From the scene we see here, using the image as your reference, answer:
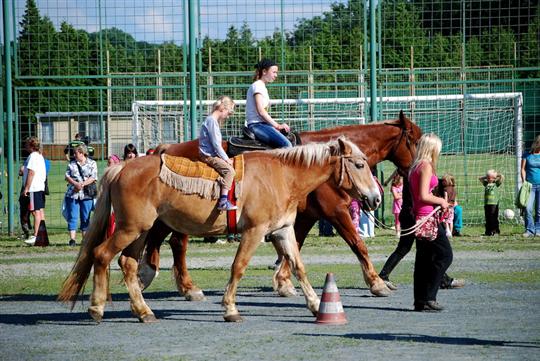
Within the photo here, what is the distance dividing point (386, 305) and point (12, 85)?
14.5 meters

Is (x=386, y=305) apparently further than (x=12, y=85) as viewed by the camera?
No

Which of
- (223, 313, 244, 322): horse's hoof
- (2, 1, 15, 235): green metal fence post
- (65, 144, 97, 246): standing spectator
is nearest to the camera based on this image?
(223, 313, 244, 322): horse's hoof

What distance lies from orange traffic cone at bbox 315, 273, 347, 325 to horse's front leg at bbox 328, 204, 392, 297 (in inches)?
88.9

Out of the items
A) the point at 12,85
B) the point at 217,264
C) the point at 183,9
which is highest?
the point at 183,9

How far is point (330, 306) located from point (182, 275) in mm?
2993

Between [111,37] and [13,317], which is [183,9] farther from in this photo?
[13,317]

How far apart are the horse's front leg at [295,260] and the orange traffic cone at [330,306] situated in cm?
37

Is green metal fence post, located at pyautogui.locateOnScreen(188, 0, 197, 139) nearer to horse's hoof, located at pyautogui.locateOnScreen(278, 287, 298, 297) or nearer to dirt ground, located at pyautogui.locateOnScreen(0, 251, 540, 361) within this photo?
dirt ground, located at pyautogui.locateOnScreen(0, 251, 540, 361)

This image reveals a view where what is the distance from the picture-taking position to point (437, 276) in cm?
1151

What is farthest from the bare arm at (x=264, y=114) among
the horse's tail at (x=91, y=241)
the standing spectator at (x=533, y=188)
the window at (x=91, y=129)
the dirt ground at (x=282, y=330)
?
the window at (x=91, y=129)

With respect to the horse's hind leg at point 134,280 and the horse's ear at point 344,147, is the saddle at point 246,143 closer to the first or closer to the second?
the horse's ear at point 344,147

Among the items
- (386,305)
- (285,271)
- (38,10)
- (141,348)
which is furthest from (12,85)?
(141,348)

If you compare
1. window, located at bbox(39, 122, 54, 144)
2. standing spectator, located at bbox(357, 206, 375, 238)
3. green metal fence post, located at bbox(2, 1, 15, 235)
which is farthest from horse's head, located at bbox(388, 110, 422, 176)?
window, located at bbox(39, 122, 54, 144)

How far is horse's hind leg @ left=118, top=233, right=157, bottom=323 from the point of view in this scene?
11016 millimetres
